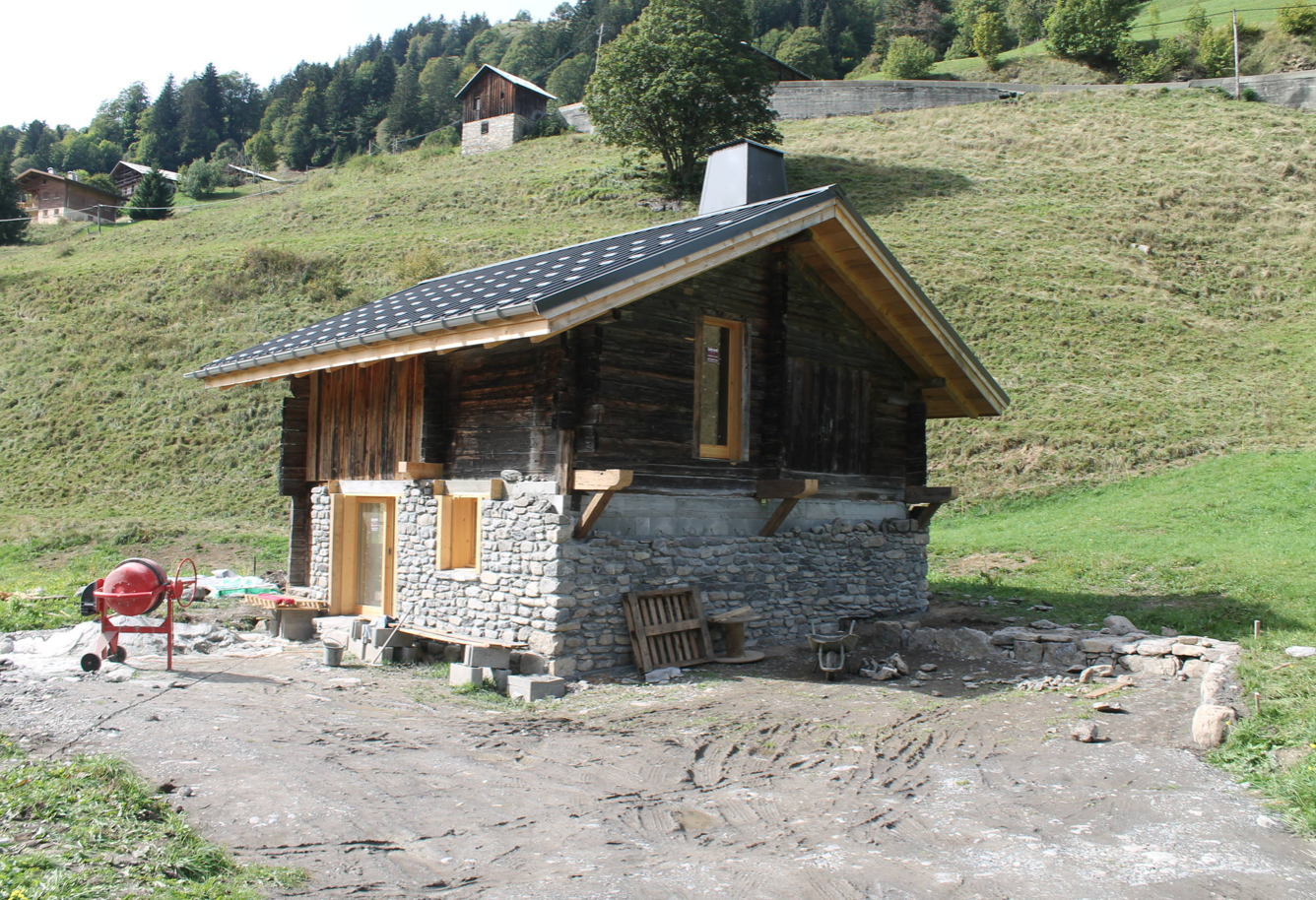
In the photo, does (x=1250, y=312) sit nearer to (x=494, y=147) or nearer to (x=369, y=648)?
(x=369, y=648)

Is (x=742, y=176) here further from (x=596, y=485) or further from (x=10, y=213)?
(x=10, y=213)

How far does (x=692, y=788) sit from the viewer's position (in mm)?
6941

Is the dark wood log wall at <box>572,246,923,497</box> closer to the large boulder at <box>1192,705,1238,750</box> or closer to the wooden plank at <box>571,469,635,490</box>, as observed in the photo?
the wooden plank at <box>571,469,635,490</box>

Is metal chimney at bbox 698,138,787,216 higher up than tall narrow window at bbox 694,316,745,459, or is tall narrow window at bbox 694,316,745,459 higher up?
metal chimney at bbox 698,138,787,216

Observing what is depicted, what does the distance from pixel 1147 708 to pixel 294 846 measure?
25.6 feet

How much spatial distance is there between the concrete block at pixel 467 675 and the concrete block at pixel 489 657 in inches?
2.7

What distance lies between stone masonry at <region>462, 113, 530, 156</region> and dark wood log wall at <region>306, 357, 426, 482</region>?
5113cm

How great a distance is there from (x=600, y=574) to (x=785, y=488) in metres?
2.66

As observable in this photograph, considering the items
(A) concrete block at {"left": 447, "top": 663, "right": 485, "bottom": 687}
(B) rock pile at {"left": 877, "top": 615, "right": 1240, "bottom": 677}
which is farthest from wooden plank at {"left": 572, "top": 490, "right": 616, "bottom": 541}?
(B) rock pile at {"left": 877, "top": 615, "right": 1240, "bottom": 677}

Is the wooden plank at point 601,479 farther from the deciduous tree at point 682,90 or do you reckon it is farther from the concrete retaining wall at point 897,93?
the concrete retaining wall at point 897,93

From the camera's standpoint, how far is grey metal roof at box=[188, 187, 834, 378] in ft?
32.0

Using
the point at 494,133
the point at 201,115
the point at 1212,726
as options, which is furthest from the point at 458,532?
the point at 201,115

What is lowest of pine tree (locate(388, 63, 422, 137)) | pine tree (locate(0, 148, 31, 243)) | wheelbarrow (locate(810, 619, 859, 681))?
wheelbarrow (locate(810, 619, 859, 681))

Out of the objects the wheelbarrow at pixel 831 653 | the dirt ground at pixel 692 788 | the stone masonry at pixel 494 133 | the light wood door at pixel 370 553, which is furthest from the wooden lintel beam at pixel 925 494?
the stone masonry at pixel 494 133
